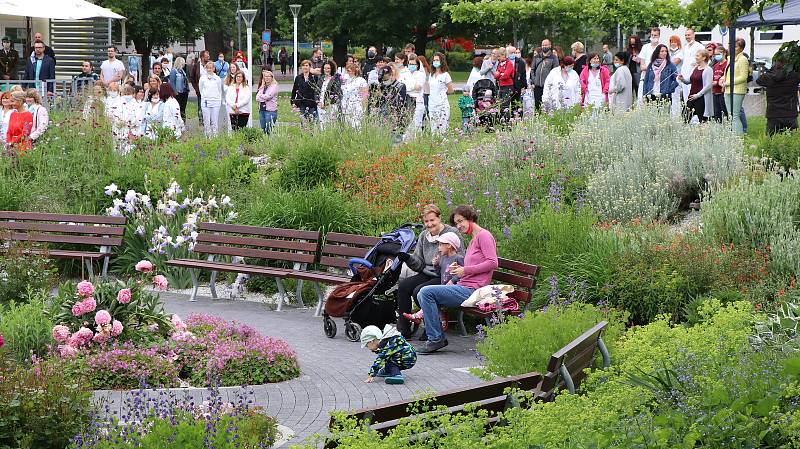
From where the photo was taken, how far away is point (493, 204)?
→ 13.3m

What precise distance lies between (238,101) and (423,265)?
1201cm

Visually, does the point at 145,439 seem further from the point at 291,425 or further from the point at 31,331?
the point at 31,331

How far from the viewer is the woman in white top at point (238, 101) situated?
22731 mm

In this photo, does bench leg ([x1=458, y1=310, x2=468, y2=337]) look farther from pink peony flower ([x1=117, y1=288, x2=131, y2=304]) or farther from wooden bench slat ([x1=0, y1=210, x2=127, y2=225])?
wooden bench slat ([x1=0, y1=210, x2=127, y2=225])

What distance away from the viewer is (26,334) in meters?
9.62

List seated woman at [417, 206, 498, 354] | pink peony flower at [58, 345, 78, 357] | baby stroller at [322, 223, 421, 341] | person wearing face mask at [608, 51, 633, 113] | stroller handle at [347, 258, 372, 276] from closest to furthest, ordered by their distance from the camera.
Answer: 1. pink peony flower at [58, 345, 78, 357]
2. seated woman at [417, 206, 498, 354]
3. baby stroller at [322, 223, 421, 341]
4. stroller handle at [347, 258, 372, 276]
5. person wearing face mask at [608, 51, 633, 113]

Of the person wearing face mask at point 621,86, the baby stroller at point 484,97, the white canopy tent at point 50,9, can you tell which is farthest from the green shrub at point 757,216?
the white canopy tent at point 50,9

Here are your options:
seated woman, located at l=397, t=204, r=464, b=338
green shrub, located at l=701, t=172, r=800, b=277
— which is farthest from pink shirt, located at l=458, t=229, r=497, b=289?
green shrub, located at l=701, t=172, r=800, b=277

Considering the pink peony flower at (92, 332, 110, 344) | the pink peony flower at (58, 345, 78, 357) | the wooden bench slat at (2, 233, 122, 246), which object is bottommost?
the pink peony flower at (58, 345, 78, 357)

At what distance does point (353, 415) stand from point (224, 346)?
4035 mm

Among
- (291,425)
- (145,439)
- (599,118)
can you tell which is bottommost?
(291,425)

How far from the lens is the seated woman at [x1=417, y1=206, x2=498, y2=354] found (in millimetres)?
10961

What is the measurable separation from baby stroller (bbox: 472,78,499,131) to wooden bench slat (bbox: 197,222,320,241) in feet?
21.0

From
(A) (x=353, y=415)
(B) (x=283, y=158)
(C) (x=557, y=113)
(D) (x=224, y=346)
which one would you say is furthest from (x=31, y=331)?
(C) (x=557, y=113)
